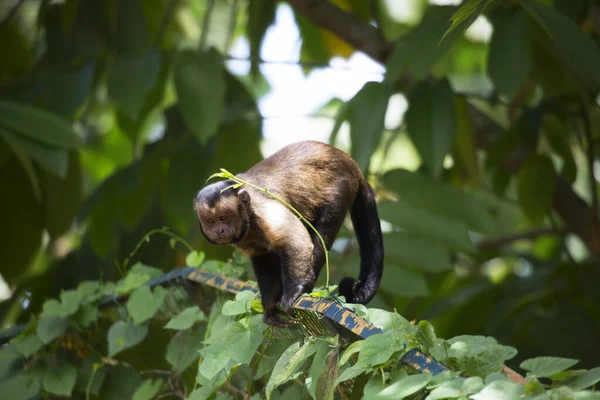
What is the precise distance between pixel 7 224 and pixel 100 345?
4.89 ft

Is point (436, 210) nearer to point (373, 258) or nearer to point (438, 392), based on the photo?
point (373, 258)

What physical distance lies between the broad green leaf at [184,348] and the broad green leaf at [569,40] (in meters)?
1.68

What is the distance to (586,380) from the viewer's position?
57.2 inches

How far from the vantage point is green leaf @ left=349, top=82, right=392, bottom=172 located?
3.34m

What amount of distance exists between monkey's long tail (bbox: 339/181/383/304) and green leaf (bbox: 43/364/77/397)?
3.46 feet

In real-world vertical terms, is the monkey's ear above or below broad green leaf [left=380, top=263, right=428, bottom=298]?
above

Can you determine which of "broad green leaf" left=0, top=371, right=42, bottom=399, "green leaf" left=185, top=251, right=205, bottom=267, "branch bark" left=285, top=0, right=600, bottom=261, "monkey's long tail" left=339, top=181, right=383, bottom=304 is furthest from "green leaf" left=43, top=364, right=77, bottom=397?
"branch bark" left=285, top=0, right=600, bottom=261

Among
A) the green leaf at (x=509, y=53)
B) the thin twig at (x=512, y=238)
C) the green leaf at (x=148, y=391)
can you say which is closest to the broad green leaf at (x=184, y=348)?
the green leaf at (x=148, y=391)

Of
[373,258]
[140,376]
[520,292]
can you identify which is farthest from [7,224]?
[520,292]

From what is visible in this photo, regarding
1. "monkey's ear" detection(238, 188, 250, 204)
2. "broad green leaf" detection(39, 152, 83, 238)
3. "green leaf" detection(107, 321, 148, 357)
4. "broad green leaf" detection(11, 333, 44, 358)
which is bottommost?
"broad green leaf" detection(39, 152, 83, 238)

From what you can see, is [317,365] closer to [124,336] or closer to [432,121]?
[124,336]

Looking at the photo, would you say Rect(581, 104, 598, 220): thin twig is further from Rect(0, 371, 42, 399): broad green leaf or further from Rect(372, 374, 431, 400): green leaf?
Rect(372, 374, 431, 400): green leaf

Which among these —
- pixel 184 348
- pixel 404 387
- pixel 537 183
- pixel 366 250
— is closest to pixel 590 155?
pixel 537 183

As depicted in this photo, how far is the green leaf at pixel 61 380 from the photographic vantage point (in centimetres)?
289
